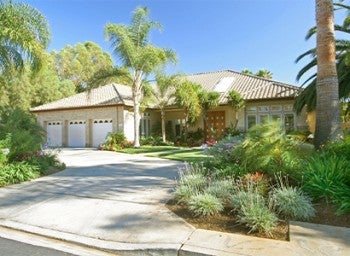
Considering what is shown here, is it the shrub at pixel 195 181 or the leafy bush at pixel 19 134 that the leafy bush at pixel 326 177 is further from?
the leafy bush at pixel 19 134

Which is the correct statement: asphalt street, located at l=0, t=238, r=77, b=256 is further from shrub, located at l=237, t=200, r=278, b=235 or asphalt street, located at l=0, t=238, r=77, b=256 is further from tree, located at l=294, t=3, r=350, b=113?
tree, located at l=294, t=3, r=350, b=113

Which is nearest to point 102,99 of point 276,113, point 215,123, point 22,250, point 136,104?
point 136,104

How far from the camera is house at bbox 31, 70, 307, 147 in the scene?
2166 cm

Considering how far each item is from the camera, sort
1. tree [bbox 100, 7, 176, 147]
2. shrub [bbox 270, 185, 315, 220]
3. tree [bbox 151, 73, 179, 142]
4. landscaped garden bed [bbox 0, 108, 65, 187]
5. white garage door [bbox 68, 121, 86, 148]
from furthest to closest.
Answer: white garage door [bbox 68, 121, 86, 148], tree [bbox 151, 73, 179, 142], tree [bbox 100, 7, 176, 147], landscaped garden bed [bbox 0, 108, 65, 187], shrub [bbox 270, 185, 315, 220]

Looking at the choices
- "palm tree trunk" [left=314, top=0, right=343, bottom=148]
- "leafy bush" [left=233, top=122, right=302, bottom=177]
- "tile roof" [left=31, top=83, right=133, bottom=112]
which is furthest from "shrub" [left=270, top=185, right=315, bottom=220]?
"tile roof" [left=31, top=83, right=133, bottom=112]

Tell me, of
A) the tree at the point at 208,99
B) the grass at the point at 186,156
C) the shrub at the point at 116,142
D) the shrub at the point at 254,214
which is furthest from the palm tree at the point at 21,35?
the tree at the point at 208,99

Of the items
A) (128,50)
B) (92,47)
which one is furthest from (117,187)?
(92,47)

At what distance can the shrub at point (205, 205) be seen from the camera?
564 centimetres

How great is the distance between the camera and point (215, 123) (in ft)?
79.0

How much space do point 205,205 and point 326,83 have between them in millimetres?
5197

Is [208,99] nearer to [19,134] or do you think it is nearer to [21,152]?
[19,134]

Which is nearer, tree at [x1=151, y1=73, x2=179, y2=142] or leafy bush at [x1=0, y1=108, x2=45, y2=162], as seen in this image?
leafy bush at [x1=0, y1=108, x2=45, y2=162]

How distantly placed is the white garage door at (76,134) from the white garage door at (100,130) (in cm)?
116

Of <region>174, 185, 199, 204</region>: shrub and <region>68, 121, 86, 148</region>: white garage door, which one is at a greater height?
<region>68, 121, 86, 148</region>: white garage door
